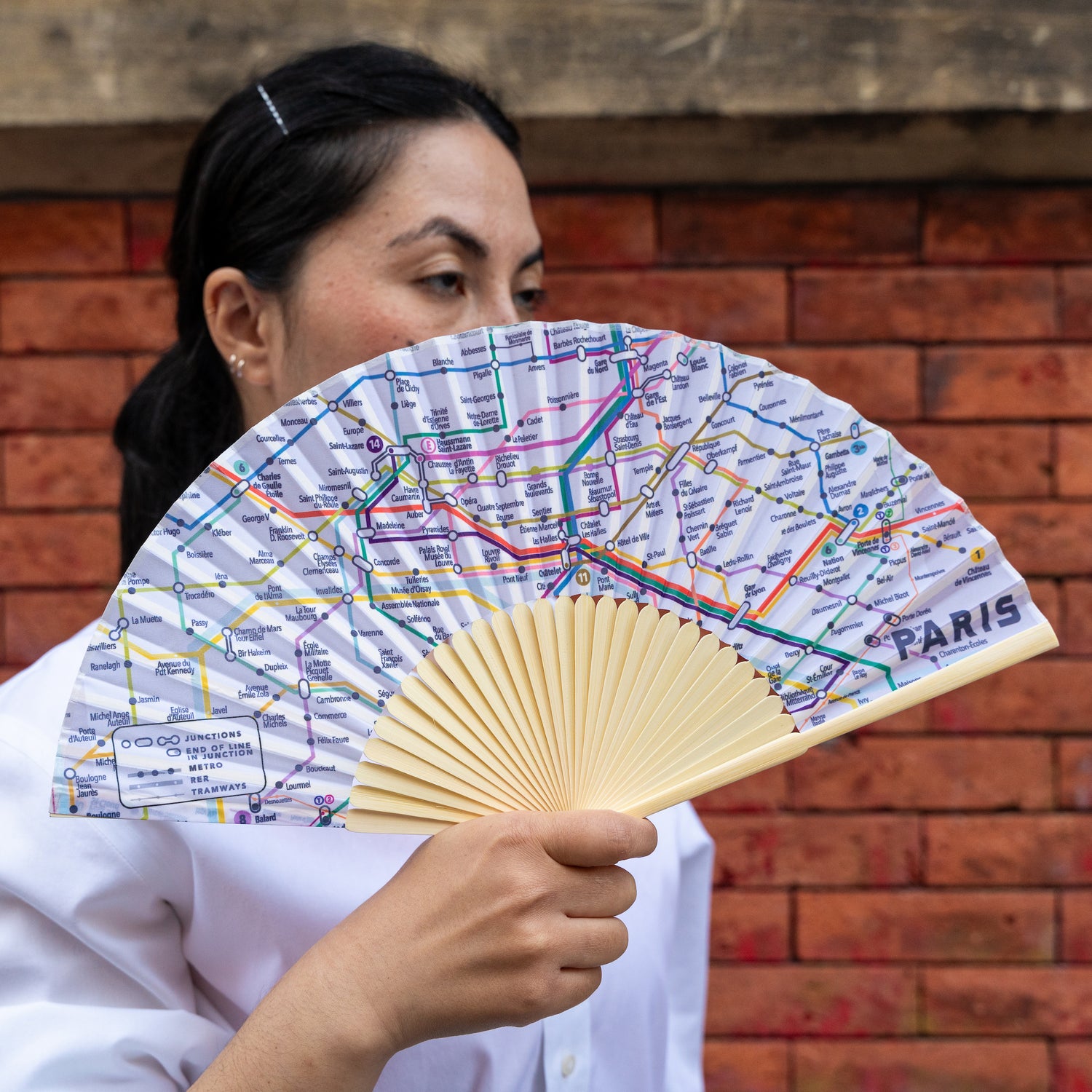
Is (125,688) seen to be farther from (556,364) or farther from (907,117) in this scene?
(907,117)

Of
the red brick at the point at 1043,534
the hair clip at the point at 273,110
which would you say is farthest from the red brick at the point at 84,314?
the red brick at the point at 1043,534

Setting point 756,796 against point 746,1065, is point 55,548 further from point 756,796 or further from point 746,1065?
point 746,1065

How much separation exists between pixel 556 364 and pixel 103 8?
1.27 m

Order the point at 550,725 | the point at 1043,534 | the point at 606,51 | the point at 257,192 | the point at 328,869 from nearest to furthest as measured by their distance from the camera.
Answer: the point at 550,725 → the point at 328,869 → the point at 257,192 → the point at 606,51 → the point at 1043,534

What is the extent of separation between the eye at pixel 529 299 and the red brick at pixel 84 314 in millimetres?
798

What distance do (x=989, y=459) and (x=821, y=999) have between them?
3.18 feet

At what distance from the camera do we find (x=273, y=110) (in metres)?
1.16

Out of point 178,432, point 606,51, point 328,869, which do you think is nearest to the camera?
point 328,869

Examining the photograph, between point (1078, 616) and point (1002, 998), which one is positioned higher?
point (1078, 616)

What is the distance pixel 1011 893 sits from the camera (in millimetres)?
1729

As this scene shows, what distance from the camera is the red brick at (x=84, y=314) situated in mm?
1732

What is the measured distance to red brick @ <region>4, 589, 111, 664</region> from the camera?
1720mm

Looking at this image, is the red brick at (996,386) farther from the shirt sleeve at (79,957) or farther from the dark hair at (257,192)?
the shirt sleeve at (79,957)

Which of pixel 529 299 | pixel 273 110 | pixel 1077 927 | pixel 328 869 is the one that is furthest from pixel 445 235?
pixel 1077 927
